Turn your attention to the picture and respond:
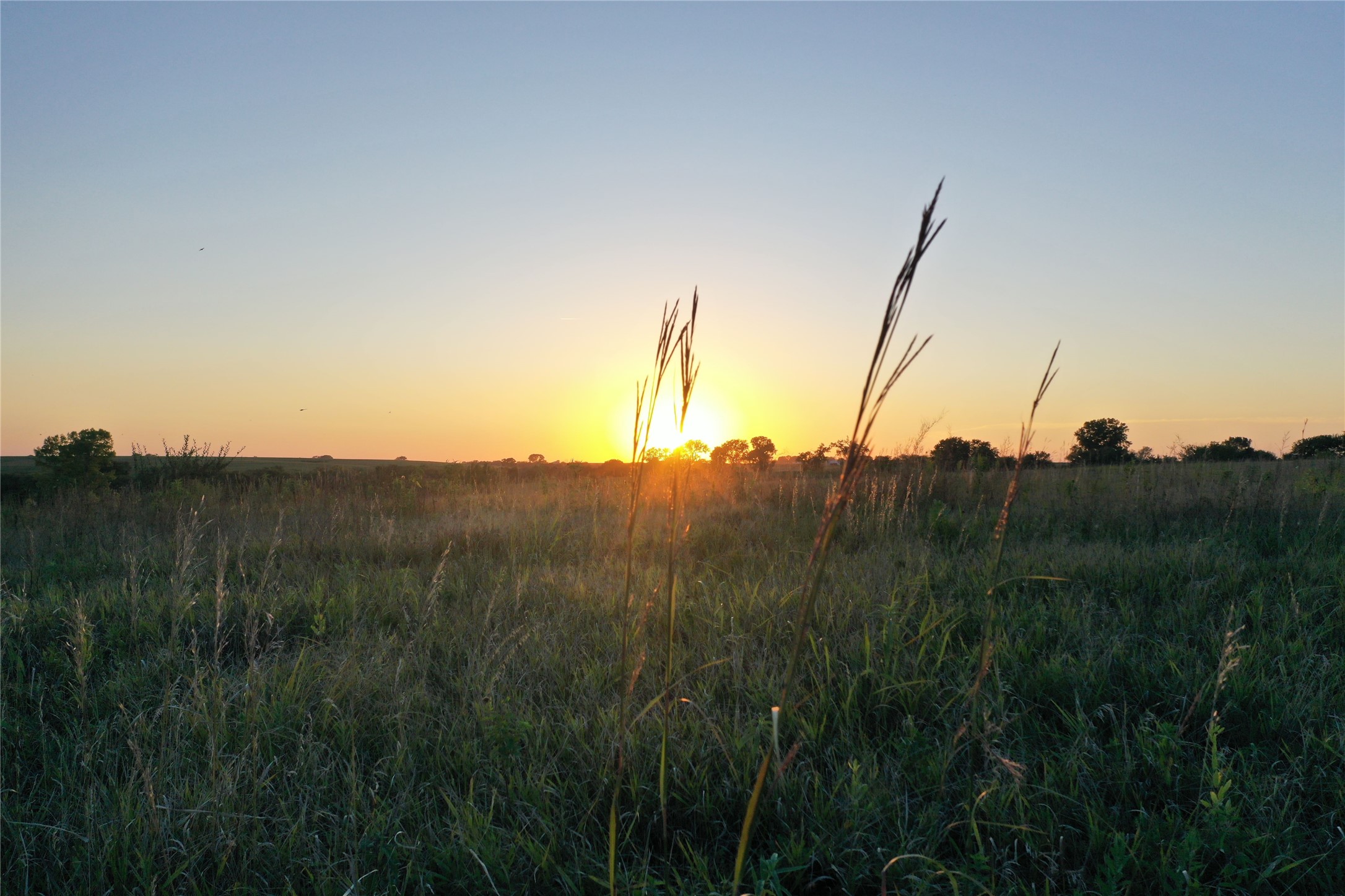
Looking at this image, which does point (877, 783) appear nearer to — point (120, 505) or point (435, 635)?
point (435, 635)

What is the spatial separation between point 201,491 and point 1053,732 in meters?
10.2

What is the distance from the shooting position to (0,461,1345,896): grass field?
1.67 m

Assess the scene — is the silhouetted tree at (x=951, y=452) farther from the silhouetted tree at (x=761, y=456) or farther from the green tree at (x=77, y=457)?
the green tree at (x=77, y=457)

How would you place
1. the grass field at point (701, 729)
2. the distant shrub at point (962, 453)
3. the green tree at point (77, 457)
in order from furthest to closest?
the green tree at point (77, 457) → the distant shrub at point (962, 453) → the grass field at point (701, 729)

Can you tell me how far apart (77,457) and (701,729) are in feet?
45.5

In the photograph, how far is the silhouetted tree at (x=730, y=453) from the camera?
960 centimetres

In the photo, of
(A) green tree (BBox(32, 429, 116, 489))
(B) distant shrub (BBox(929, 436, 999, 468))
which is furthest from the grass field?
(A) green tree (BBox(32, 429, 116, 489))

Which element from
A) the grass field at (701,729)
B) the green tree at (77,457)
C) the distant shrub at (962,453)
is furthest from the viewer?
the green tree at (77,457)

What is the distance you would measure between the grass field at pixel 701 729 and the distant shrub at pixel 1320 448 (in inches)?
234

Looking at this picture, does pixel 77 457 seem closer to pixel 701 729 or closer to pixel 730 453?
pixel 730 453

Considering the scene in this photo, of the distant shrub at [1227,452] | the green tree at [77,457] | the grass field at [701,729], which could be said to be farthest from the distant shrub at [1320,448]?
the green tree at [77,457]

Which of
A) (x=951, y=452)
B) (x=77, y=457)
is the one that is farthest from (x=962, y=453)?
(x=77, y=457)

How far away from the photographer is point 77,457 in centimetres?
1121

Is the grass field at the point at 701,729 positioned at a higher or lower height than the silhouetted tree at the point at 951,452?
lower
